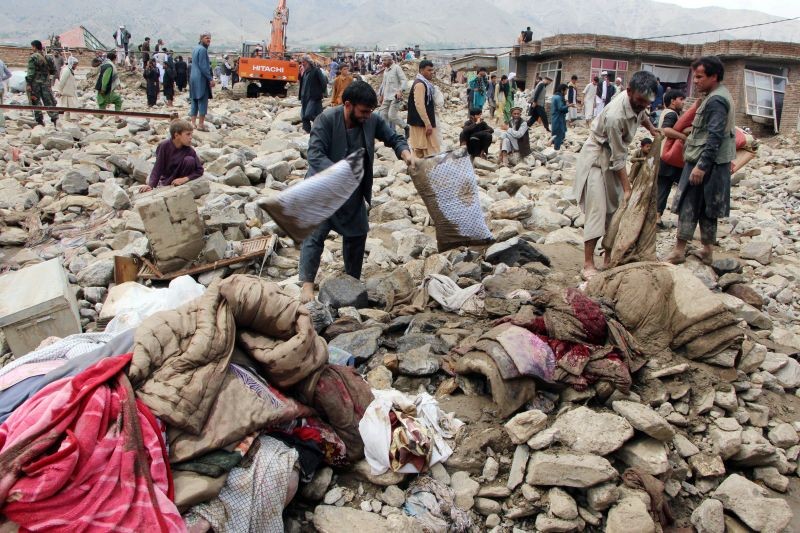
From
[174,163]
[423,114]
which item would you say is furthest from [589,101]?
[174,163]

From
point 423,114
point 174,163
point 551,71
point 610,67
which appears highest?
point 551,71

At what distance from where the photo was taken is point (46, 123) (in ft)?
38.5

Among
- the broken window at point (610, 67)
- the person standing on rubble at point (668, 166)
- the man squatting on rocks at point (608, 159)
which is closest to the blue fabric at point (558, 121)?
the person standing on rubble at point (668, 166)

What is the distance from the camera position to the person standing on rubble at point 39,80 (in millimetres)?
10508

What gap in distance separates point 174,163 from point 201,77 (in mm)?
4820

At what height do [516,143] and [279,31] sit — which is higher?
[279,31]

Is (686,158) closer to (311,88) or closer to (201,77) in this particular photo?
(311,88)

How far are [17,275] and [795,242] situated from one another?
693 centimetres

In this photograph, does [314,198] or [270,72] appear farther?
[270,72]

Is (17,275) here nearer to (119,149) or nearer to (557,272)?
(557,272)

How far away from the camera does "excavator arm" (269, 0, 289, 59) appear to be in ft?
77.1

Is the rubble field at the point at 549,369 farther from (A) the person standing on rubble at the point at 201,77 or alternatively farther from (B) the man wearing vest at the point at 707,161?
(A) the person standing on rubble at the point at 201,77

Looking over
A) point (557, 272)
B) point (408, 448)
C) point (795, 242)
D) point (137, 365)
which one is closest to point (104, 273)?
point (137, 365)

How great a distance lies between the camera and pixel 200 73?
31.5 ft
